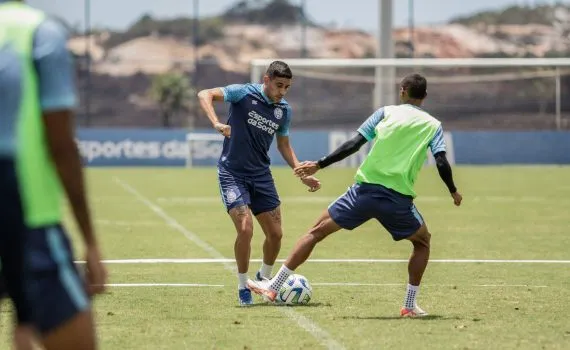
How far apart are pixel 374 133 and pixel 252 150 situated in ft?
5.22

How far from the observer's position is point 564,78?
51188mm

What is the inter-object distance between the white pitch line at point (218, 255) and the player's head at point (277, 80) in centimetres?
194

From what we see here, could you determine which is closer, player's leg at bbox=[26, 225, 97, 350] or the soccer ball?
player's leg at bbox=[26, 225, 97, 350]

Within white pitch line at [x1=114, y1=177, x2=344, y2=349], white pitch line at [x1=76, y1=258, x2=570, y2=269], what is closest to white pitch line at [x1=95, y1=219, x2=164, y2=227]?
white pitch line at [x1=114, y1=177, x2=344, y2=349]

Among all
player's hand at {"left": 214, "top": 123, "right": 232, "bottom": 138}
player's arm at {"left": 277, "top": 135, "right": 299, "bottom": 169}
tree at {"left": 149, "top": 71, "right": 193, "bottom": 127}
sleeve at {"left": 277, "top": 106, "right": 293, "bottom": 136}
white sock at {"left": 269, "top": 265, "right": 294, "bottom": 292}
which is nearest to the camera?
white sock at {"left": 269, "top": 265, "right": 294, "bottom": 292}

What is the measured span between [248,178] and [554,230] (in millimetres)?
9286

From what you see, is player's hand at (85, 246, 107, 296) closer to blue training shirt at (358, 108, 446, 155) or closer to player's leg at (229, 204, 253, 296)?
blue training shirt at (358, 108, 446, 155)

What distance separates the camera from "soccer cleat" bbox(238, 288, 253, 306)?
1102 centimetres

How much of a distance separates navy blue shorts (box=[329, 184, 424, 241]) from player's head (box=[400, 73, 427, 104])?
0.74 m

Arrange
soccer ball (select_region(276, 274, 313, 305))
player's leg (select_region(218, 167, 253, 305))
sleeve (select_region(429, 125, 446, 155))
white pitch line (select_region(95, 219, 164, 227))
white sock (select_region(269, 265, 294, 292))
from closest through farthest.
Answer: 1. sleeve (select_region(429, 125, 446, 155))
2. white sock (select_region(269, 265, 294, 292))
3. soccer ball (select_region(276, 274, 313, 305))
4. player's leg (select_region(218, 167, 253, 305))
5. white pitch line (select_region(95, 219, 164, 227))

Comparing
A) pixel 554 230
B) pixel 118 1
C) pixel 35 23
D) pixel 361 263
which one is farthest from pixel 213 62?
pixel 35 23

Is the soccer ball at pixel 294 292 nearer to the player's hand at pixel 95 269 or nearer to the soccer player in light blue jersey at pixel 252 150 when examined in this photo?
the soccer player in light blue jersey at pixel 252 150

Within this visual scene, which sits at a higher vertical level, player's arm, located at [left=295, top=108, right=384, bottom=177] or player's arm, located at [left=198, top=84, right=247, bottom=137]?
player's arm, located at [left=198, top=84, right=247, bottom=137]

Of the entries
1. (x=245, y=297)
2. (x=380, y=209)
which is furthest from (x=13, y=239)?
(x=245, y=297)
